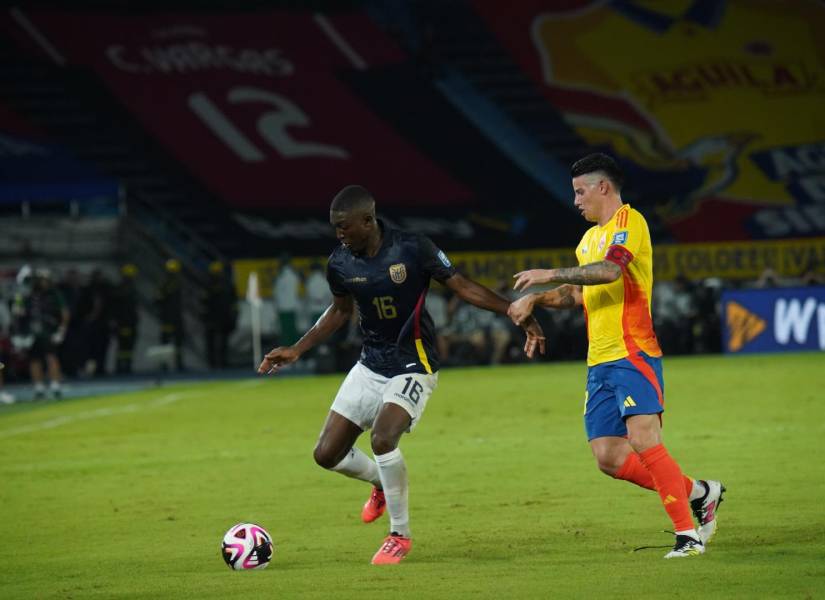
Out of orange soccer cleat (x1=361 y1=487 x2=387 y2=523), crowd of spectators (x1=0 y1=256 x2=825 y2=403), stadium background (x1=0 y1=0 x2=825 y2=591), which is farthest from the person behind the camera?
stadium background (x1=0 y1=0 x2=825 y2=591)

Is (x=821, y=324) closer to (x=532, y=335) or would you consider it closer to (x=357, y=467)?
(x=357, y=467)

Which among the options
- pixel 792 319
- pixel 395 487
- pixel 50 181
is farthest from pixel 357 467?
pixel 50 181

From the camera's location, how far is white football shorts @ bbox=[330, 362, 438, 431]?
8.96 metres

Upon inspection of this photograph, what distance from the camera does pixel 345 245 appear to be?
29.5 feet

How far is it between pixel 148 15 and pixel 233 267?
25.9 feet

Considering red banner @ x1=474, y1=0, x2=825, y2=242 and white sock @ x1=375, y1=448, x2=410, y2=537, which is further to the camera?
red banner @ x1=474, y1=0, x2=825, y2=242

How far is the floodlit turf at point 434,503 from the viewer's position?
7809 mm

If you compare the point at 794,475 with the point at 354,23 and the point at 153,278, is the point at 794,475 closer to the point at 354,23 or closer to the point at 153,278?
the point at 153,278

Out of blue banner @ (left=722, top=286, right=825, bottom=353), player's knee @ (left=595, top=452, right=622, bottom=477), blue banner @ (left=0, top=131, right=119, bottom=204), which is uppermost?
player's knee @ (left=595, top=452, right=622, bottom=477)

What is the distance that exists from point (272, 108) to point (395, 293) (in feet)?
99.8

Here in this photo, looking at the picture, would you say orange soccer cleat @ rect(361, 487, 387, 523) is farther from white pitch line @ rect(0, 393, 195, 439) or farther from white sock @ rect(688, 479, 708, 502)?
white pitch line @ rect(0, 393, 195, 439)

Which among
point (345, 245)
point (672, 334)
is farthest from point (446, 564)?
point (672, 334)

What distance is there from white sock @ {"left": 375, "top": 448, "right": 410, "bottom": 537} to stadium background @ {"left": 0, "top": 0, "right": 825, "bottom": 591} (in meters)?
27.1

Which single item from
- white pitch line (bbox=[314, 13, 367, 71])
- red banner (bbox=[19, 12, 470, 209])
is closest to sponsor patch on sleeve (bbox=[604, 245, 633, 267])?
red banner (bbox=[19, 12, 470, 209])
